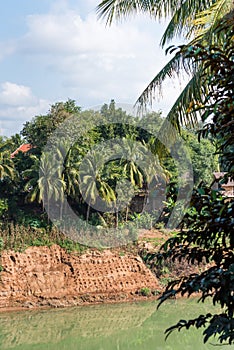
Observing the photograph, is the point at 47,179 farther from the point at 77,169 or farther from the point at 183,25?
the point at 183,25

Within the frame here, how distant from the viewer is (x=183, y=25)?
5398mm

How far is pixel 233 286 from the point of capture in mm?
1508

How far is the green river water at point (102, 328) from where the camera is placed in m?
8.77

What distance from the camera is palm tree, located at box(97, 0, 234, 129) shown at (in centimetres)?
422

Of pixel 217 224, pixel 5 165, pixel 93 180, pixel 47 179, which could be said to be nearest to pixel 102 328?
pixel 93 180

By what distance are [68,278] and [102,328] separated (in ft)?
9.16

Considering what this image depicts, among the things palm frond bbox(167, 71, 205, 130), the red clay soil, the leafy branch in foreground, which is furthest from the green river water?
the leafy branch in foreground

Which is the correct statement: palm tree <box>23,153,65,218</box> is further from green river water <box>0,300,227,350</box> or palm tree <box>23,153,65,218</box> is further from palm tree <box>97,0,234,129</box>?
palm tree <box>97,0,234,129</box>

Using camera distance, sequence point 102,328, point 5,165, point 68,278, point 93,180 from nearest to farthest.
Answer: point 102,328
point 68,278
point 93,180
point 5,165

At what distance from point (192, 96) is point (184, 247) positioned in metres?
2.81

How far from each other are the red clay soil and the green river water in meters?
0.46

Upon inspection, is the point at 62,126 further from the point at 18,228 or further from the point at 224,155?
the point at 224,155

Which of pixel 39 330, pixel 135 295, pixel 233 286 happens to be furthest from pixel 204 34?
pixel 135 295

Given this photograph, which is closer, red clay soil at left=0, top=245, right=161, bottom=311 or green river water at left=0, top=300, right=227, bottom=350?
green river water at left=0, top=300, right=227, bottom=350
